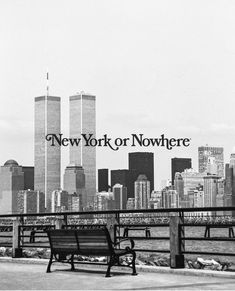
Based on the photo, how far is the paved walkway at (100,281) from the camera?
8.38m

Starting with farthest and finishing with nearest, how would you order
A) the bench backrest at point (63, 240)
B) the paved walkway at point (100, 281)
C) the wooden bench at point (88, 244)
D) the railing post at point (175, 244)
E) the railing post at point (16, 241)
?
the railing post at point (16, 241)
the railing post at point (175, 244)
the bench backrest at point (63, 240)
the wooden bench at point (88, 244)
the paved walkway at point (100, 281)

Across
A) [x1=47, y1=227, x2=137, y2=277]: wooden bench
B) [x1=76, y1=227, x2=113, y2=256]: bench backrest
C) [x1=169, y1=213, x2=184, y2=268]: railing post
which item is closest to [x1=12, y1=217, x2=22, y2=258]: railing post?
[x1=47, y1=227, x2=137, y2=277]: wooden bench

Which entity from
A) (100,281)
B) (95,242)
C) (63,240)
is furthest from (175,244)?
(100,281)

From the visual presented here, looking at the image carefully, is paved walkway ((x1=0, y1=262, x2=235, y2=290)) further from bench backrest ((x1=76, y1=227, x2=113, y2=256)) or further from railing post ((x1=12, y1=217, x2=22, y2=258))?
railing post ((x1=12, y1=217, x2=22, y2=258))

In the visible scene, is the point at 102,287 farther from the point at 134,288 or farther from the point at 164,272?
the point at 164,272

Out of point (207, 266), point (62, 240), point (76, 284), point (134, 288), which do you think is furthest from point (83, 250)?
point (207, 266)

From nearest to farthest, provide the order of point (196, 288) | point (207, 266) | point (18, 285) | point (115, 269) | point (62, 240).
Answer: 1. point (196, 288)
2. point (18, 285)
3. point (62, 240)
4. point (115, 269)
5. point (207, 266)

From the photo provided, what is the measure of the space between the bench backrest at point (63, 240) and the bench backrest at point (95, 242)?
0.41 feet

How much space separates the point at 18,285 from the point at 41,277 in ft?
3.41

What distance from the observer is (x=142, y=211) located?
1171 cm

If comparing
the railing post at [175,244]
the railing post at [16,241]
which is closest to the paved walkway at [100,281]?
the railing post at [175,244]

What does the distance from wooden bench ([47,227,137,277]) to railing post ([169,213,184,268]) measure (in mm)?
783

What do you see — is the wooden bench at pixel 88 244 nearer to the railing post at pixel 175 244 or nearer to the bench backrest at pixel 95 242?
the bench backrest at pixel 95 242

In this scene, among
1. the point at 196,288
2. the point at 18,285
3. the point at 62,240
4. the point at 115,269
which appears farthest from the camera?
the point at 115,269
